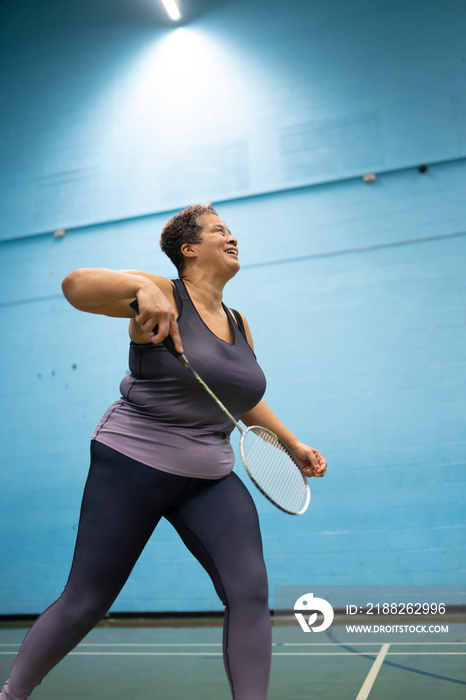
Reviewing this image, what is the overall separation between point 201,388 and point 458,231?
3955 millimetres

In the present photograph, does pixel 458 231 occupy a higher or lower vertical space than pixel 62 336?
higher

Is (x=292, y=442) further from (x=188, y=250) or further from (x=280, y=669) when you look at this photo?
(x=280, y=669)

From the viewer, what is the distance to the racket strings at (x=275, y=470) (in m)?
1.70

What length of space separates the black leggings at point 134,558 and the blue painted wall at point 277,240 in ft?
11.2

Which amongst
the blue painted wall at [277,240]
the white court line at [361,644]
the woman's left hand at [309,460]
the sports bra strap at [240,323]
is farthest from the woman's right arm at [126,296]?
the blue painted wall at [277,240]

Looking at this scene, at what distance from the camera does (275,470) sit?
1.85 m

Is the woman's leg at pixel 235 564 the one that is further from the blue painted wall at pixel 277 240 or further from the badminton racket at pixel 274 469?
the blue painted wall at pixel 277 240

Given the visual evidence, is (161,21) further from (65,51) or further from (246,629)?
(246,629)

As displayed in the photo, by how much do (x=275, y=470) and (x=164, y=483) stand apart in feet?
1.32

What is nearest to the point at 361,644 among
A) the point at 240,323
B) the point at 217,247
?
the point at 240,323

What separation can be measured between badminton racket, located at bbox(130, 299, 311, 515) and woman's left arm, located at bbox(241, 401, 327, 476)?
0.21 feet

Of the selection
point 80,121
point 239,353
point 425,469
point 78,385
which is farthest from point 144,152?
point 239,353

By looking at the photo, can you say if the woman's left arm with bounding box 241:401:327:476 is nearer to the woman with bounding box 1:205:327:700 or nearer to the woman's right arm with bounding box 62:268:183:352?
the woman with bounding box 1:205:327:700

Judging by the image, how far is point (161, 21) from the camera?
6.05 meters
